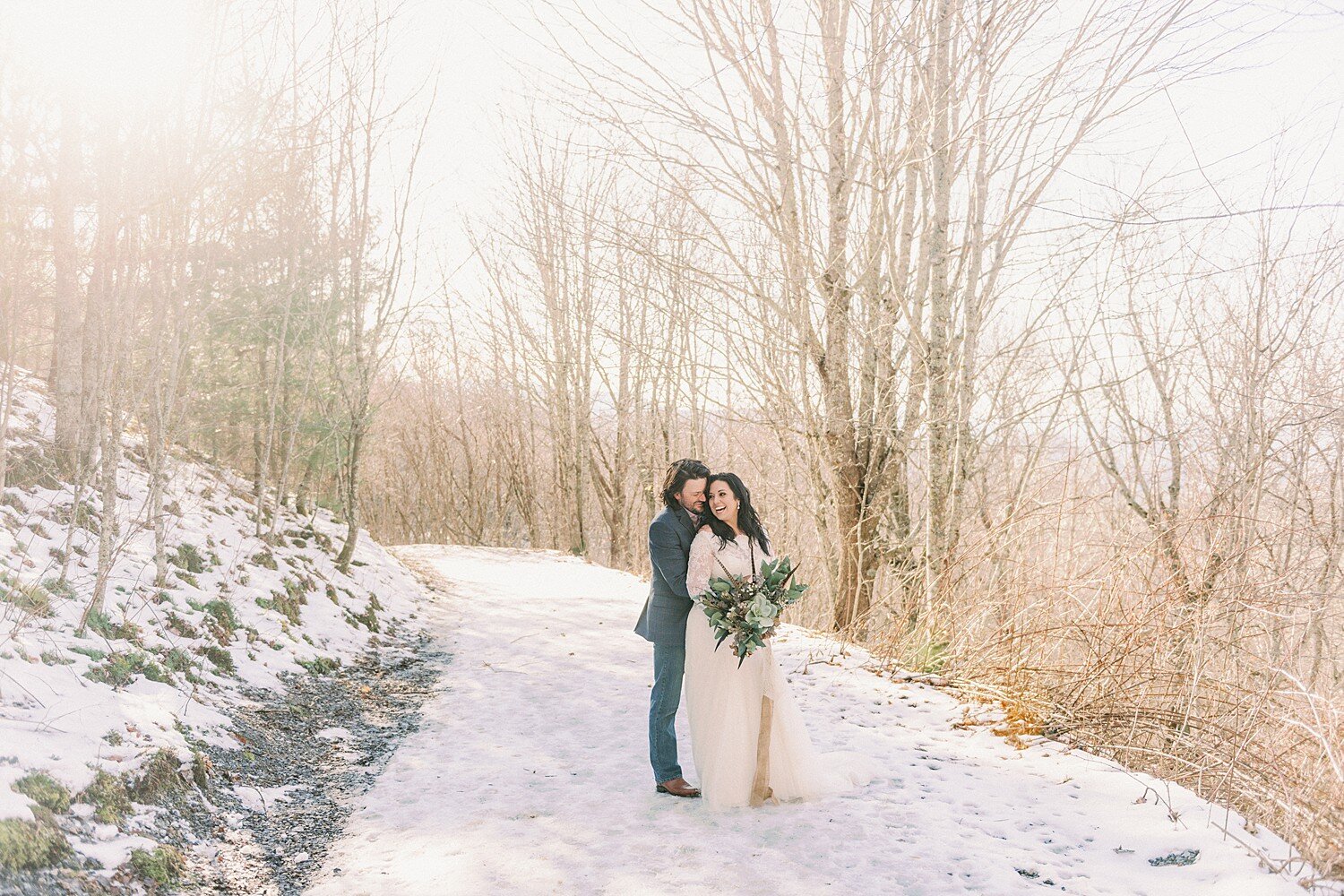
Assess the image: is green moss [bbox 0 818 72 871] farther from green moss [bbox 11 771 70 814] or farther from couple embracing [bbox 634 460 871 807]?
couple embracing [bbox 634 460 871 807]

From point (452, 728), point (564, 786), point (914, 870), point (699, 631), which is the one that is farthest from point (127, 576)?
point (914, 870)

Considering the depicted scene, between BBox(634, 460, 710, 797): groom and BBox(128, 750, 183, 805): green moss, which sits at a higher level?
BBox(634, 460, 710, 797): groom

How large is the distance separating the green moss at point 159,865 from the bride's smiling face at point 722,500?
8.92 feet

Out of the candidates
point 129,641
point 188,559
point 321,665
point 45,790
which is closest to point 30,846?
point 45,790

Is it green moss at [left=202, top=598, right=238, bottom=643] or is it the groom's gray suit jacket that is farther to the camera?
green moss at [left=202, top=598, right=238, bottom=643]

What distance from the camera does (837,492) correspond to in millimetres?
7781

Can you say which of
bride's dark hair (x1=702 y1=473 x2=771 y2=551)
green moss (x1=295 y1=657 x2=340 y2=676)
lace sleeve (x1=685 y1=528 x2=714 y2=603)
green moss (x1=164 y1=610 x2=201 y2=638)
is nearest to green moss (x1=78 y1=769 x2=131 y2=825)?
green moss (x1=164 y1=610 x2=201 y2=638)

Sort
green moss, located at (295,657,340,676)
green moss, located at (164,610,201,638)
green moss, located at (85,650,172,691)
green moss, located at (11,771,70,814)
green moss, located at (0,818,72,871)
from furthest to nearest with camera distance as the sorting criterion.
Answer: green moss, located at (295,657,340,676) → green moss, located at (164,610,201,638) → green moss, located at (85,650,172,691) → green moss, located at (11,771,70,814) → green moss, located at (0,818,72,871)

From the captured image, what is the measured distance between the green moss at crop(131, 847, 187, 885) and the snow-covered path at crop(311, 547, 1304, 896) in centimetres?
54

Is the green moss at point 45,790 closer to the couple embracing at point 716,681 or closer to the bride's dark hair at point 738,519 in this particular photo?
the couple embracing at point 716,681

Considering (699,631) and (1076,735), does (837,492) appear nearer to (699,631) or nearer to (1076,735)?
(1076,735)

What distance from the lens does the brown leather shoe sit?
4.09 m

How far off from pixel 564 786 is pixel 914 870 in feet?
6.37

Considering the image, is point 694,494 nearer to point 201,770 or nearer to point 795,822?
point 795,822
